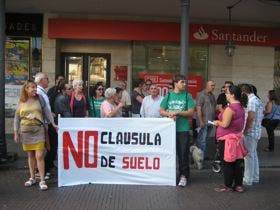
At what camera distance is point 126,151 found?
8.18 m

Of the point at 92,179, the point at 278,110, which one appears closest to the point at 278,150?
the point at 278,110

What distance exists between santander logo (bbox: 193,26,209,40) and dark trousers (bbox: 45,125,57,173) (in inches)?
253

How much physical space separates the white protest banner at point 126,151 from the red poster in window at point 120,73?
20.8 ft

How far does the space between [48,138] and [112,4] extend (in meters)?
5.16

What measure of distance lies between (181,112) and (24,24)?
705 centimetres

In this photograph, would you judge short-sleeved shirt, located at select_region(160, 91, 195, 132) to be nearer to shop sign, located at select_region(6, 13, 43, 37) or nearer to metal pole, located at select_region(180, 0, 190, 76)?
metal pole, located at select_region(180, 0, 190, 76)

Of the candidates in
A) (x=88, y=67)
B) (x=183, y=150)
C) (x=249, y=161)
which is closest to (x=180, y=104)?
(x=183, y=150)

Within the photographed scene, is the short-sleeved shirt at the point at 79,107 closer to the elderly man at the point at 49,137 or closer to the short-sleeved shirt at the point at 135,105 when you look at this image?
the elderly man at the point at 49,137

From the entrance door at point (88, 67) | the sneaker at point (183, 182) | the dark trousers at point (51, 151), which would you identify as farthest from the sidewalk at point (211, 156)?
the entrance door at point (88, 67)

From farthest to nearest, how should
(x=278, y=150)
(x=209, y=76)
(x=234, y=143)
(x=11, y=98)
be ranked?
(x=209, y=76) → (x=11, y=98) → (x=278, y=150) → (x=234, y=143)

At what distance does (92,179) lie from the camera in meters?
8.14

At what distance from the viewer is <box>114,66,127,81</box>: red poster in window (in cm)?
1441

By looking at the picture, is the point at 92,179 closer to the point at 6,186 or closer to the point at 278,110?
the point at 6,186

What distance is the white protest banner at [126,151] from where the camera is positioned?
8125mm
